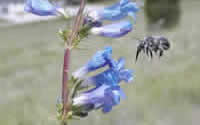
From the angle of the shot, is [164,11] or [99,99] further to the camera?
[164,11]

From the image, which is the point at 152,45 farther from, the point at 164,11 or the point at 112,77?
the point at 164,11

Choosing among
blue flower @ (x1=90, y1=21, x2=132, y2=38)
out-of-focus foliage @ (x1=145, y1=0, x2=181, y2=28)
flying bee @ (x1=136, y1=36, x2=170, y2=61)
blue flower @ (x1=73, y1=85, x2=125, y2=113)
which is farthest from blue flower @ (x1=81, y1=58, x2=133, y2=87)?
out-of-focus foliage @ (x1=145, y1=0, x2=181, y2=28)

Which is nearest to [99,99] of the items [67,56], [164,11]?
[67,56]

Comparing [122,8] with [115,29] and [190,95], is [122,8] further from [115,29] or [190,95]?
[190,95]

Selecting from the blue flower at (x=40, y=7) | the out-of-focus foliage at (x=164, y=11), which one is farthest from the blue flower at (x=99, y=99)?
the out-of-focus foliage at (x=164, y=11)

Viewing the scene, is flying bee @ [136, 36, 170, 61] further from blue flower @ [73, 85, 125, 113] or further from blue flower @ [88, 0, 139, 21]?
blue flower @ [73, 85, 125, 113]

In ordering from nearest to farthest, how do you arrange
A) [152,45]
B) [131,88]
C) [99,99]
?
[99,99]
[152,45]
[131,88]
